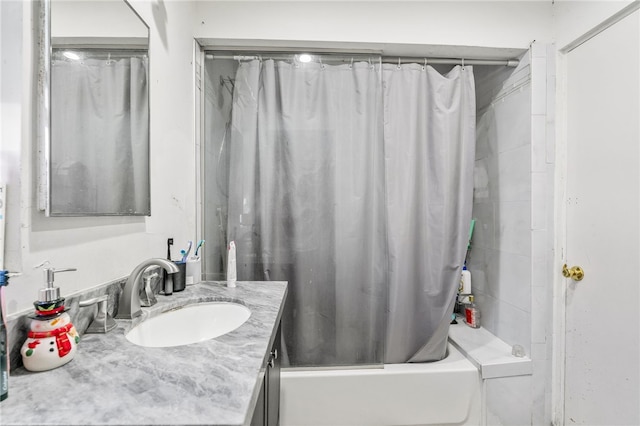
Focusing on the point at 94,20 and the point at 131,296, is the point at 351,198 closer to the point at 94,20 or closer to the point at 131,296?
the point at 131,296

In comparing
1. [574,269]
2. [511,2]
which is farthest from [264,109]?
[574,269]

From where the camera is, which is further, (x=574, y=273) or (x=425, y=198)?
(x=425, y=198)

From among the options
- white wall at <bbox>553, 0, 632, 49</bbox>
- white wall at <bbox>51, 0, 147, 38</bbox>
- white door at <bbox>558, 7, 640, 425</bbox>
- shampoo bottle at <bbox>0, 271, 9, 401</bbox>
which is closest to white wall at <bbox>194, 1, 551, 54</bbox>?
white wall at <bbox>553, 0, 632, 49</bbox>

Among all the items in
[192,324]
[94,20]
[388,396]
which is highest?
[94,20]

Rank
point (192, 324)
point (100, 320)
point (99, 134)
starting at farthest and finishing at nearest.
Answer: point (192, 324)
point (99, 134)
point (100, 320)

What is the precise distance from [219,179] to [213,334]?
0.84 m

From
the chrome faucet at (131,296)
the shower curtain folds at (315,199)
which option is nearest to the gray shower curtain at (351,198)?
the shower curtain folds at (315,199)

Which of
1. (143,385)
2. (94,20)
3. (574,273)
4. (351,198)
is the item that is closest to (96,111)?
(94,20)

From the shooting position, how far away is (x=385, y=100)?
60.4 inches

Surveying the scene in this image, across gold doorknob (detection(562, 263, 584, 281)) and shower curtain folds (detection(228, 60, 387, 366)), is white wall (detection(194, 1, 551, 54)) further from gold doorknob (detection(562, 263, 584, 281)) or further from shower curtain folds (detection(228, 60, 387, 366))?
gold doorknob (detection(562, 263, 584, 281))

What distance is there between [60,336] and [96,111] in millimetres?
583

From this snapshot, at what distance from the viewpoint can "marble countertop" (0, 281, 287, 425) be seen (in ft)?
1.34

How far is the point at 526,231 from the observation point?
4.84ft

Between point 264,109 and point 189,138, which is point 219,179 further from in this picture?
point 264,109
